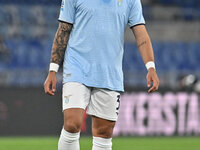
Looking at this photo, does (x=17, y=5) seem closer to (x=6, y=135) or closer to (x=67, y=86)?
(x=6, y=135)

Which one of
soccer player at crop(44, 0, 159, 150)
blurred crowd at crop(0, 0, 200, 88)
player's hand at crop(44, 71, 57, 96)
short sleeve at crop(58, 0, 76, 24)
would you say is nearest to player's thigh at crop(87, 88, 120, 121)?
soccer player at crop(44, 0, 159, 150)

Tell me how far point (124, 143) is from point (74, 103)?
5.64 metres

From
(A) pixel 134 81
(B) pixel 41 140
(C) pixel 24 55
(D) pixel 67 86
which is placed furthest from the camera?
(C) pixel 24 55

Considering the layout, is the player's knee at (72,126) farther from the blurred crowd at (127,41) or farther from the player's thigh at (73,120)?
the blurred crowd at (127,41)

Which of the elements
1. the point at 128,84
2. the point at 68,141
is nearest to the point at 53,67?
the point at 68,141

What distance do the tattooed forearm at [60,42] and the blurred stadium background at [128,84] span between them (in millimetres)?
4108

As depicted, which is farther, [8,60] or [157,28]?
[157,28]

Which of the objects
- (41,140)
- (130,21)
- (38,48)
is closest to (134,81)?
(38,48)

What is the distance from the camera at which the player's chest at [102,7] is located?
451cm

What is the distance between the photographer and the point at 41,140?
10289mm

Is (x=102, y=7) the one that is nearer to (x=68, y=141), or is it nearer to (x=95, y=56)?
(x=95, y=56)

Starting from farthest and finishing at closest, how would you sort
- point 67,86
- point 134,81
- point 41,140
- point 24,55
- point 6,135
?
1. point 24,55
2. point 134,81
3. point 6,135
4. point 41,140
5. point 67,86

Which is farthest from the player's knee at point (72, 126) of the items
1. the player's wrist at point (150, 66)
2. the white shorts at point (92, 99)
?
the player's wrist at point (150, 66)

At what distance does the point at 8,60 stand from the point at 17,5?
2444mm
